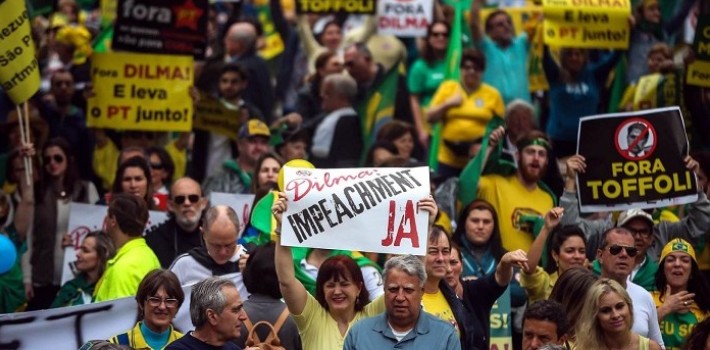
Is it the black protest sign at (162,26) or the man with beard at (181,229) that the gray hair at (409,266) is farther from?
the black protest sign at (162,26)

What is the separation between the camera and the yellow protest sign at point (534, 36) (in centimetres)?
1766

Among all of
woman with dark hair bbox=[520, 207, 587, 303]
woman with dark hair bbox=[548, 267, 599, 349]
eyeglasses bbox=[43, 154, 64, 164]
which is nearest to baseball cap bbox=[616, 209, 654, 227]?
woman with dark hair bbox=[520, 207, 587, 303]

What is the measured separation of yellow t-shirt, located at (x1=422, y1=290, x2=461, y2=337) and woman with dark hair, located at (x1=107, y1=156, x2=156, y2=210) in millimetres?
3359

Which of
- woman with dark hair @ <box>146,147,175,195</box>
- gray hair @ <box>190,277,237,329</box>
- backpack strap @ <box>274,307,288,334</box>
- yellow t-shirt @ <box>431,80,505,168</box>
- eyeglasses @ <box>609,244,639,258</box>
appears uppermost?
yellow t-shirt @ <box>431,80,505,168</box>

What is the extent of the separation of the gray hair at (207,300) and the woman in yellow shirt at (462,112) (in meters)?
6.59

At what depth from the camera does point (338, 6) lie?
17.9m

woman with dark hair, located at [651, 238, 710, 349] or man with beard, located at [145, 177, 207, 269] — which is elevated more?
man with beard, located at [145, 177, 207, 269]

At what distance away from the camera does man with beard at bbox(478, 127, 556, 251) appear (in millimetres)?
13305

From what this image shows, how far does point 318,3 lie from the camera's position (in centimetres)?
1792

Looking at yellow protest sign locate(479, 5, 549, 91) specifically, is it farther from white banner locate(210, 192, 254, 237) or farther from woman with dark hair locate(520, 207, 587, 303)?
woman with dark hair locate(520, 207, 587, 303)

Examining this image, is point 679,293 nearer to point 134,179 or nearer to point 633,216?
point 633,216

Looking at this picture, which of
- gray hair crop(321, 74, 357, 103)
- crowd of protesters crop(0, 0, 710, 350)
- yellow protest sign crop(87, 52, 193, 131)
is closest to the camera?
crowd of protesters crop(0, 0, 710, 350)

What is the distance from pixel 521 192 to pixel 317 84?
16.3ft

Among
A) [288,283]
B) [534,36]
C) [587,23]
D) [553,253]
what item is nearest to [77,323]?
[288,283]
